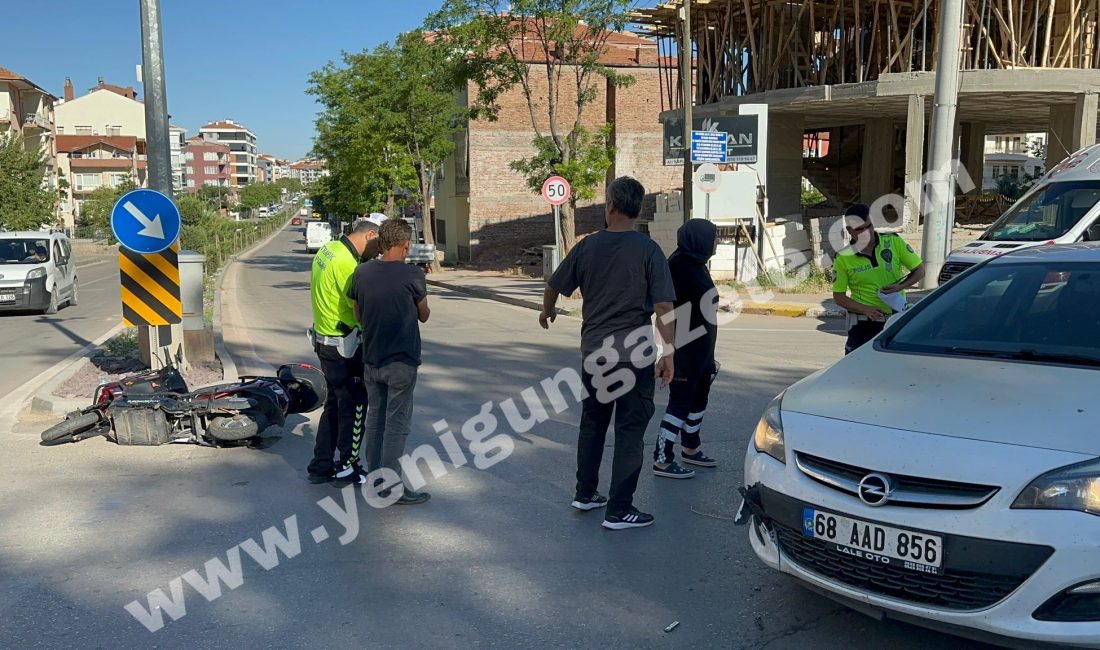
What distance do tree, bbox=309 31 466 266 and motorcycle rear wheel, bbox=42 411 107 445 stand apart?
22.8 meters

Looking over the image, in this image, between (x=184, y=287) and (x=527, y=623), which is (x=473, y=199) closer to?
(x=184, y=287)

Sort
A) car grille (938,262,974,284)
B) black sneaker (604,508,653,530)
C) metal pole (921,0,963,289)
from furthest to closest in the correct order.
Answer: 1. metal pole (921,0,963,289)
2. car grille (938,262,974,284)
3. black sneaker (604,508,653,530)

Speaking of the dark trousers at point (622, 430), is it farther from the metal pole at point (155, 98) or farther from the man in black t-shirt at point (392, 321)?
the metal pole at point (155, 98)

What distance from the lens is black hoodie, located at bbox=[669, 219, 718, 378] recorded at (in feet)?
18.8

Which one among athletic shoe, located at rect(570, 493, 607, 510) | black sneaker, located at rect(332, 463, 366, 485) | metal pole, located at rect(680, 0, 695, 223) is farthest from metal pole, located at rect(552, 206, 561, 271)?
athletic shoe, located at rect(570, 493, 607, 510)

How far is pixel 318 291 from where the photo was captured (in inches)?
225

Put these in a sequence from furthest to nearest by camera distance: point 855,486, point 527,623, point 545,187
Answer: point 545,187, point 527,623, point 855,486

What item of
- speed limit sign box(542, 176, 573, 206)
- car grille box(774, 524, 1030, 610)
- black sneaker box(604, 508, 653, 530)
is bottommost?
black sneaker box(604, 508, 653, 530)

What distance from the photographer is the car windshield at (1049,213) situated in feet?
37.0

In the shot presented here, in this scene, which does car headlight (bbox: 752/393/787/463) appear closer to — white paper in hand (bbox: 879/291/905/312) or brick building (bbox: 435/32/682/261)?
white paper in hand (bbox: 879/291/905/312)

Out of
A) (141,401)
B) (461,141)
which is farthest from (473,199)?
(141,401)

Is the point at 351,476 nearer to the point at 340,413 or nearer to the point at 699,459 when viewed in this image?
the point at 340,413

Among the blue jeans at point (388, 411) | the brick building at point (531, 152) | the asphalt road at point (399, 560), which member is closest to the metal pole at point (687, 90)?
the asphalt road at point (399, 560)

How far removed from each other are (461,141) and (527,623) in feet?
114
